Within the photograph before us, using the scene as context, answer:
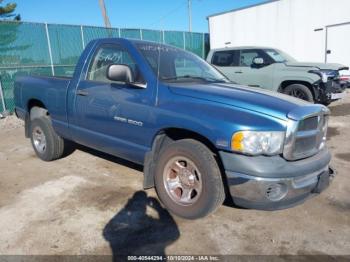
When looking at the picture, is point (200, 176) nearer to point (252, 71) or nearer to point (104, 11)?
point (252, 71)

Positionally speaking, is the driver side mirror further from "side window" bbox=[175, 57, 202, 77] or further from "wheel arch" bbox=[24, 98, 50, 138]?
"wheel arch" bbox=[24, 98, 50, 138]

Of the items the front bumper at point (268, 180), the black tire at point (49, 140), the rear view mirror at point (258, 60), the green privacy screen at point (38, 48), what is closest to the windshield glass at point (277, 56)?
the rear view mirror at point (258, 60)

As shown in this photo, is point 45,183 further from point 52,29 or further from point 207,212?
point 52,29

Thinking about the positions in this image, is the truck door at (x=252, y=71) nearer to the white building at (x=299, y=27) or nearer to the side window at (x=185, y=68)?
the side window at (x=185, y=68)

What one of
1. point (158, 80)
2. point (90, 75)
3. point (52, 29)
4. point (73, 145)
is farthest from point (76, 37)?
point (158, 80)

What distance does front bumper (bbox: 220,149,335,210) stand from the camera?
9.17ft

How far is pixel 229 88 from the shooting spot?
3.57 metres

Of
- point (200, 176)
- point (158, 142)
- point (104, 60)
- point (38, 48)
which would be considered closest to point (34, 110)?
point (104, 60)

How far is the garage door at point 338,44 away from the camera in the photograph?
45.4 feet

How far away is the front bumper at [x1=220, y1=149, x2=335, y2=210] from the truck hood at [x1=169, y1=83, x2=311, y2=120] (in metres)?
0.44

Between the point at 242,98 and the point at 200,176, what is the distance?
2.82ft

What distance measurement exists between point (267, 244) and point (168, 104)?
1638mm

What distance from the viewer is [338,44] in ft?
46.7

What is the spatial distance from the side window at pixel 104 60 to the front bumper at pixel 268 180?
198cm
